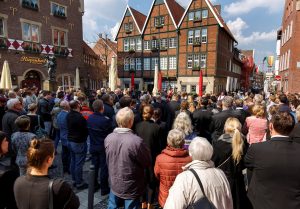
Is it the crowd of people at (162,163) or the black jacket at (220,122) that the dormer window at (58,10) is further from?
the black jacket at (220,122)

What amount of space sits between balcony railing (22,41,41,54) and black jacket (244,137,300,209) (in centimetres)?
2015

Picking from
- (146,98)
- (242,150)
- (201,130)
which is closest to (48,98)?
(146,98)

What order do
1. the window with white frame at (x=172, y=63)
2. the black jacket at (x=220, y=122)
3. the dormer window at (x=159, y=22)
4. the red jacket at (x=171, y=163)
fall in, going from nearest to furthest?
the red jacket at (x=171, y=163)
the black jacket at (x=220, y=122)
the window with white frame at (x=172, y=63)
the dormer window at (x=159, y=22)

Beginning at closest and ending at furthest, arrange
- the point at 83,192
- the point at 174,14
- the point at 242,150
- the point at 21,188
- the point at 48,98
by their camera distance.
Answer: the point at 21,188 → the point at 242,150 → the point at 83,192 → the point at 48,98 → the point at 174,14

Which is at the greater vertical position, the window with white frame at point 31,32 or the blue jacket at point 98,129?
the window with white frame at point 31,32

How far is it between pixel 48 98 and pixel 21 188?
607cm

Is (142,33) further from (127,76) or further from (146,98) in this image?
(146,98)

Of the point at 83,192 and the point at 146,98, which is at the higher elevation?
the point at 146,98

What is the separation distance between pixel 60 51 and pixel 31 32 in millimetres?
2876

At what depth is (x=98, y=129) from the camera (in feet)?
14.4

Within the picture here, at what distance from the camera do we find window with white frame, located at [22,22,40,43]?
18125 mm

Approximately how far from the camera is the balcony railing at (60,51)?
2017cm

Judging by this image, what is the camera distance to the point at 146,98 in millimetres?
6289

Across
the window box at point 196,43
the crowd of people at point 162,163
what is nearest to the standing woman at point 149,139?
the crowd of people at point 162,163
